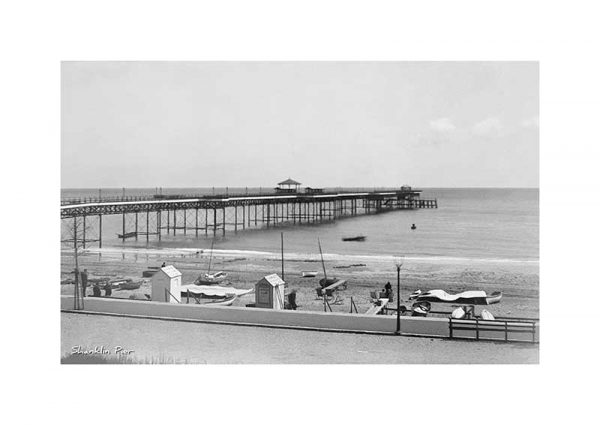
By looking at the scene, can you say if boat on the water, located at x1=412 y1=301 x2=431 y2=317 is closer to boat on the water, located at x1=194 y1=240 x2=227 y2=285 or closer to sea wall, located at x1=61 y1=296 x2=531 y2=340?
sea wall, located at x1=61 y1=296 x2=531 y2=340

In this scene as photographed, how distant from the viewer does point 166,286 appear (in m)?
10.6

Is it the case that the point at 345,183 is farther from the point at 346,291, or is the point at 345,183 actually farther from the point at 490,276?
the point at 490,276

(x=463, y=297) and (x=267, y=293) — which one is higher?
(x=267, y=293)

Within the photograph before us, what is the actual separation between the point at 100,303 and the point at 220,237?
17.7 meters

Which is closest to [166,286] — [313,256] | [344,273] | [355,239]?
[344,273]

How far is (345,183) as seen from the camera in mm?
13141

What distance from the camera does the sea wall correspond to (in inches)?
361

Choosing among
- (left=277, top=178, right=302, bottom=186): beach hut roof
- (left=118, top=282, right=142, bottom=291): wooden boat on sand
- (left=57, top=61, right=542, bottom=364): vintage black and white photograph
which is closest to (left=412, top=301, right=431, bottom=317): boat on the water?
(left=57, top=61, right=542, bottom=364): vintage black and white photograph

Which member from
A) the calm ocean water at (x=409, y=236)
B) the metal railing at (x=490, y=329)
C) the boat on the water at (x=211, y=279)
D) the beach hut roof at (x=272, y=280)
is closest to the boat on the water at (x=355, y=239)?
the calm ocean water at (x=409, y=236)

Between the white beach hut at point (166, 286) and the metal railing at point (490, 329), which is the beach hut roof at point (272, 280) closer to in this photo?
the white beach hut at point (166, 286)

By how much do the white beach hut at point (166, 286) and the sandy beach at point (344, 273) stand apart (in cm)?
148

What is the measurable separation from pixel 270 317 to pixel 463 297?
16.3 feet

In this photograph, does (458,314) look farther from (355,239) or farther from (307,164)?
(355,239)
